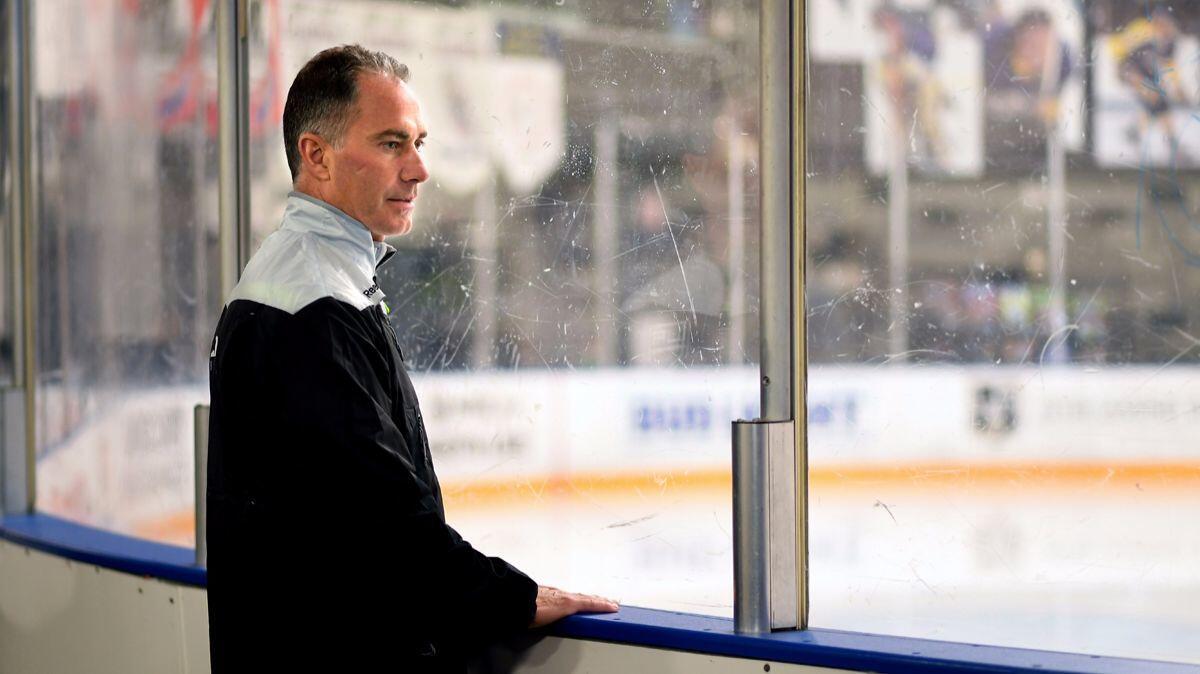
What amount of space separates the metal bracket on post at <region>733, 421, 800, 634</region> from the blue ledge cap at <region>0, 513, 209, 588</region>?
0.89 m

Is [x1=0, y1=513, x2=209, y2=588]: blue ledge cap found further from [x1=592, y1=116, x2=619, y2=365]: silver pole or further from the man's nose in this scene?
the man's nose

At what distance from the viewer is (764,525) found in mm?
1645

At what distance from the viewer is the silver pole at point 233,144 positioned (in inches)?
91.2

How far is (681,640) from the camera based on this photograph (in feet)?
5.48

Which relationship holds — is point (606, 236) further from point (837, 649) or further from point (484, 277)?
point (837, 649)

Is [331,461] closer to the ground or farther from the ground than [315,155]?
closer to the ground

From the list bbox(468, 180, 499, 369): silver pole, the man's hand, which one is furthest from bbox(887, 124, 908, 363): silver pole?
bbox(468, 180, 499, 369): silver pole

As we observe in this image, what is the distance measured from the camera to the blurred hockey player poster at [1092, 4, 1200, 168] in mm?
1595

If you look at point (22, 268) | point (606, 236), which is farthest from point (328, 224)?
point (22, 268)

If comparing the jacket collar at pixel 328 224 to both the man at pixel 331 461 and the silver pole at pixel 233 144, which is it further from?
the silver pole at pixel 233 144

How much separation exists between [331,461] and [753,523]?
0.51 metres

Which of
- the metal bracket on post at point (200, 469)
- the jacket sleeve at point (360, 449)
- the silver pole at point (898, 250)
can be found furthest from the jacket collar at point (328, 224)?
the metal bracket on post at point (200, 469)

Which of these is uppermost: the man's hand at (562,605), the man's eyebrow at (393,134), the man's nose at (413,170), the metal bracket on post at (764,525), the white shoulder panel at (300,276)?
the man's eyebrow at (393,134)

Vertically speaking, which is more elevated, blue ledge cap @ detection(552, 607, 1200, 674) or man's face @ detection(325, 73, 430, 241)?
man's face @ detection(325, 73, 430, 241)
